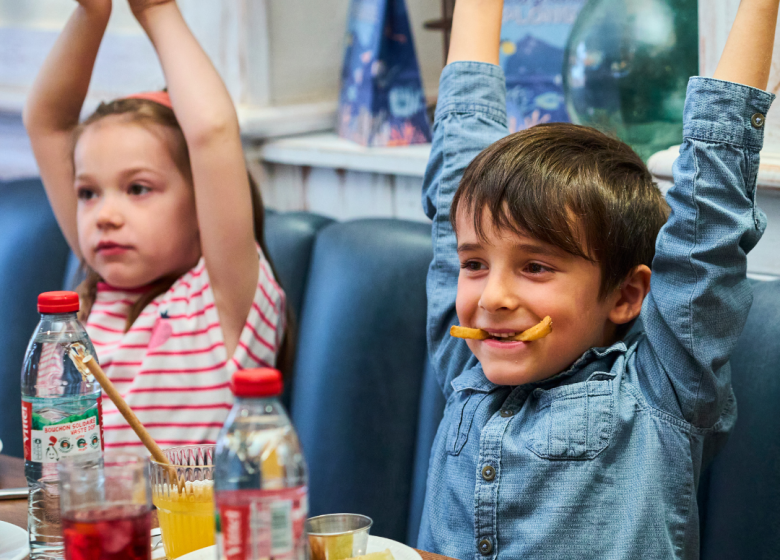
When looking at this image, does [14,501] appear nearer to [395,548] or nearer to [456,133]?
[395,548]

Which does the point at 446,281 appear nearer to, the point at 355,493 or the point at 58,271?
the point at 355,493

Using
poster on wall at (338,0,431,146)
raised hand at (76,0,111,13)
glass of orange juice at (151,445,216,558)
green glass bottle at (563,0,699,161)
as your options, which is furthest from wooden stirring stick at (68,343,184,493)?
poster on wall at (338,0,431,146)

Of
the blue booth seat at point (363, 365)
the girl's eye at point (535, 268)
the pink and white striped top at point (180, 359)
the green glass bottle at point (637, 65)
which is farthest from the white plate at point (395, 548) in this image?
the green glass bottle at point (637, 65)

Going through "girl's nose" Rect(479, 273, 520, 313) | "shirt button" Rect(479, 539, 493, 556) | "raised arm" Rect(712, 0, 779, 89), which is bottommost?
"shirt button" Rect(479, 539, 493, 556)

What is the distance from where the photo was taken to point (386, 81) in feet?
5.75

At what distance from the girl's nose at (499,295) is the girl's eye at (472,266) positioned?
5 centimetres

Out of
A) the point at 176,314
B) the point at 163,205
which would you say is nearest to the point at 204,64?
the point at 163,205

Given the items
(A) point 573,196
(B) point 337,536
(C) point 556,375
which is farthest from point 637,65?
(B) point 337,536

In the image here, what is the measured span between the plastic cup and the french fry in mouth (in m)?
0.30

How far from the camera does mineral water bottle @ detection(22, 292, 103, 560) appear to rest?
0.84 meters

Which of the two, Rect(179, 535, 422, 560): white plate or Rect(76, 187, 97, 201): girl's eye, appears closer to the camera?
Rect(179, 535, 422, 560): white plate

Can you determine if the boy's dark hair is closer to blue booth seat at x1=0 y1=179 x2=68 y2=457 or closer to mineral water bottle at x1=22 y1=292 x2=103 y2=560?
mineral water bottle at x1=22 y1=292 x2=103 y2=560

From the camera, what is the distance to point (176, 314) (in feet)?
4.62

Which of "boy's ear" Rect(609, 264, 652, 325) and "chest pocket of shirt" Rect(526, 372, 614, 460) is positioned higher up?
"boy's ear" Rect(609, 264, 652, 325)
